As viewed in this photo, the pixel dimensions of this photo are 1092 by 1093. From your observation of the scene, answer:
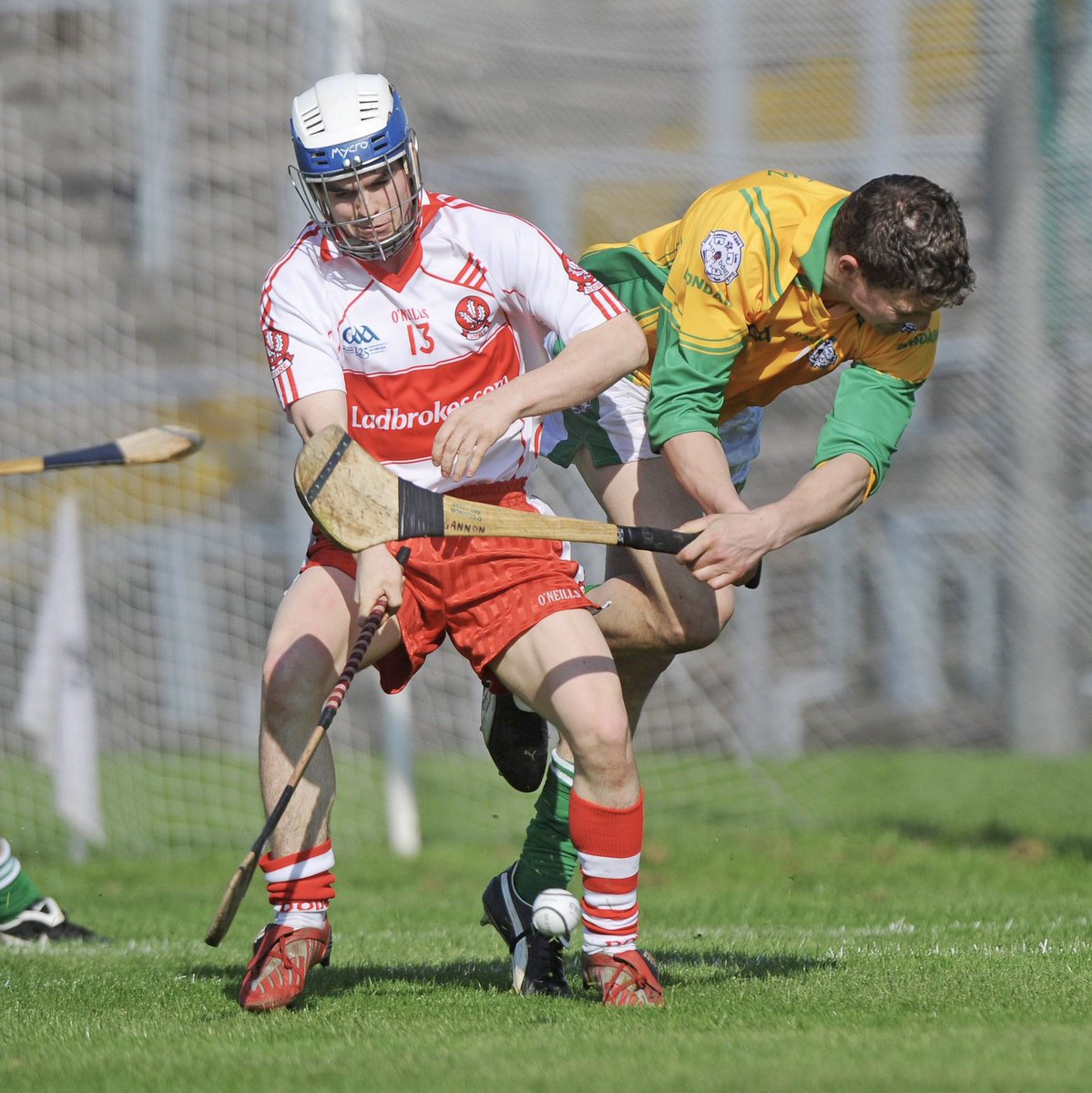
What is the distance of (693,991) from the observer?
3822mm

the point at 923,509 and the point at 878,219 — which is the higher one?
the point at 878,219

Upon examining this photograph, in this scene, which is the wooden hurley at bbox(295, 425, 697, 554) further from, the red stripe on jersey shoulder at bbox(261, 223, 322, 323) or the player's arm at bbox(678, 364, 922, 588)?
the red stripe on jersey shoulder at bbox(261, 223, 322, 323)

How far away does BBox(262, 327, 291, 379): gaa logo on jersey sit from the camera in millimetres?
3877

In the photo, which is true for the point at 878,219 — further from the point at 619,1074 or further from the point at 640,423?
the point at 619,1074

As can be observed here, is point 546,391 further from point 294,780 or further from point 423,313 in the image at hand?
point 294,780

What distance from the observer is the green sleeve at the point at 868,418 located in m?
4.11

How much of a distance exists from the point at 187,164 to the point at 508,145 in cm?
184

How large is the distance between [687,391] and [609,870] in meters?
1.19

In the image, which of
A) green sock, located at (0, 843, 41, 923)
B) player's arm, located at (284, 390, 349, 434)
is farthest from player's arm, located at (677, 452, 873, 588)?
green sock, located at (0, 843, 41, 923)

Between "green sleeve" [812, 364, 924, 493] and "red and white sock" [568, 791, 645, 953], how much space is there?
1.08 m

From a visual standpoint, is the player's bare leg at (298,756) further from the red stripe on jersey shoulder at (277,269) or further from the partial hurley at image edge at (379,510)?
the red stripe on jersey shoulder at (277,269)

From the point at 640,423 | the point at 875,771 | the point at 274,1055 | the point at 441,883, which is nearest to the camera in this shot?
the point at 274,1055

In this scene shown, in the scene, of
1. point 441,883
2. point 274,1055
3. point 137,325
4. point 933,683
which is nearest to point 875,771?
point 933,683

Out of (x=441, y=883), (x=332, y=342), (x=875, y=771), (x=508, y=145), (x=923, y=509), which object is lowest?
(x=875, y=771)
